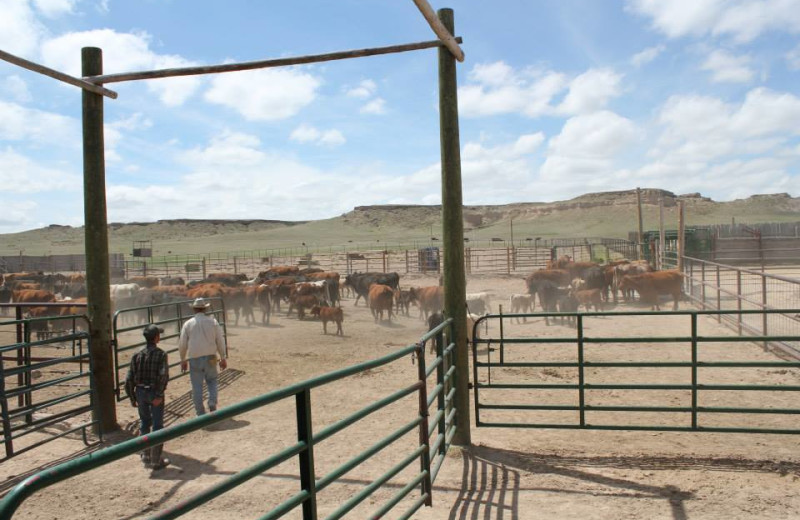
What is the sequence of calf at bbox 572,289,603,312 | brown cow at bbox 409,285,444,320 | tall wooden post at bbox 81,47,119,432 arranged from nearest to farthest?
tall wooden post at bbox 81,47,119,432 < calf at bbox 572,289,603,312 < brown cow at bbox 409,285,444,320

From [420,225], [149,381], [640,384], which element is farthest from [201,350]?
[420,225]

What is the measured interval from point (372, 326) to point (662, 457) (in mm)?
11930

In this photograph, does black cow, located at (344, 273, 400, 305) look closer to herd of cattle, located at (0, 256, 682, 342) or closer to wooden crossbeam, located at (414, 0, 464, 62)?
herd of cattle, located at (0, 256, 682, 342)

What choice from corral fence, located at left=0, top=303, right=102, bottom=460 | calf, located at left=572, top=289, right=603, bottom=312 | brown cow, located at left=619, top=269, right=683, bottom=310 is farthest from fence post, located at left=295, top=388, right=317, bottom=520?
brown cow, located at left=619, top=269, right=683, bottom=310

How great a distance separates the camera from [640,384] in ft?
25.7

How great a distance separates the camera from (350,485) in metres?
5.53

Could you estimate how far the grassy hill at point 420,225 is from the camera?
110 metres

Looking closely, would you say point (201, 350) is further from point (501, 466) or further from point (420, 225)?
point (420, 225)

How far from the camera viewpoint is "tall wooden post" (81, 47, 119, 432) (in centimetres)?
713

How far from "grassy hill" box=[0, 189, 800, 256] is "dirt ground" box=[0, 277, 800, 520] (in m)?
83.5

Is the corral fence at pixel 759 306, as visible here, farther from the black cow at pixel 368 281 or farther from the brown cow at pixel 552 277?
the black cow at pixel 368 281

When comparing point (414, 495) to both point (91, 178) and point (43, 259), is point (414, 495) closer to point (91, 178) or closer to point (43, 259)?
point (91, 178)

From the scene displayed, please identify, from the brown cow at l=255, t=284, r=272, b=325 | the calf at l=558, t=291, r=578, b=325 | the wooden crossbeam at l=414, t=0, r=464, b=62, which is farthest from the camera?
the brown cow at l=255, t=284, r=272, b=325

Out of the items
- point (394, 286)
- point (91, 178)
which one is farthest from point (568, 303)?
point (91, 178)
